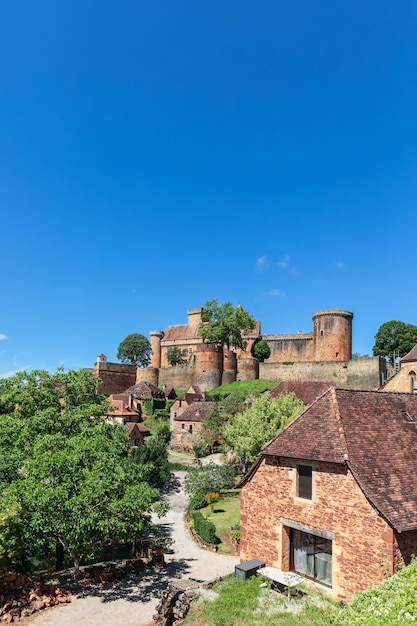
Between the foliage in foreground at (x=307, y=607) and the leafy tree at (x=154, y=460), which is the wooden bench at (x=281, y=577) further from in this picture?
the leafy tree at (x=154, y=460)

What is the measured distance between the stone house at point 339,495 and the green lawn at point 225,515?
7656 mm

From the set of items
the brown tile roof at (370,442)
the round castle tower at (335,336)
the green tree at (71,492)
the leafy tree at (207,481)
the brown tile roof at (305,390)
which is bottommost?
the leafy tree at (207,481)

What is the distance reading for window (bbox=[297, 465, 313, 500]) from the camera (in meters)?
15.4

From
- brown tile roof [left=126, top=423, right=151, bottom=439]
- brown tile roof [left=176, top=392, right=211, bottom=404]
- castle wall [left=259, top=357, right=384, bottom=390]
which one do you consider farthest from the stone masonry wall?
castle wall [left=259, top=357, right=384, bottom=390]

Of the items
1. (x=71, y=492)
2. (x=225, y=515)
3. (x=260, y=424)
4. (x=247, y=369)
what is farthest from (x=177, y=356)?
(x=71, y=492)

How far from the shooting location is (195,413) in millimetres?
51188

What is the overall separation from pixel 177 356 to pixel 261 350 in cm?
1717

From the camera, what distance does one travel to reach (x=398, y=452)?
1561 cm

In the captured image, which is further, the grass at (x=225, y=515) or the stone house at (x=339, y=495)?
the grass at (x=225, y=515)

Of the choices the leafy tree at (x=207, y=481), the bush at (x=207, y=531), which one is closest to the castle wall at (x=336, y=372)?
the leafy tree at (x=207, y=481)

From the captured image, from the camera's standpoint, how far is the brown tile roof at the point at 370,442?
13688mm

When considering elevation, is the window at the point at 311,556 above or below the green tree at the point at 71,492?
below

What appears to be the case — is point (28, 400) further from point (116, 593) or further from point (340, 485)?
point (340, 485)

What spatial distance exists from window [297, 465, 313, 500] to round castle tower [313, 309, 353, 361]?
5671 cm
